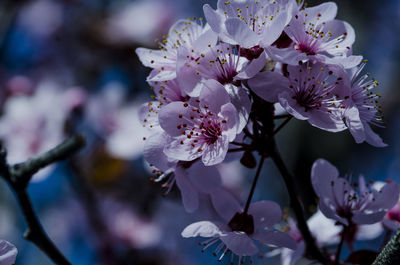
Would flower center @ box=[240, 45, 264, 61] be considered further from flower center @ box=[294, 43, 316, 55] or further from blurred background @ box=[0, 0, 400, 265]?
blurred background @ box=[0, 0, 400, 265]

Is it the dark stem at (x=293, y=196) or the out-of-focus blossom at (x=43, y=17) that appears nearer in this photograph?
the dark stem at (x=293, y=196)

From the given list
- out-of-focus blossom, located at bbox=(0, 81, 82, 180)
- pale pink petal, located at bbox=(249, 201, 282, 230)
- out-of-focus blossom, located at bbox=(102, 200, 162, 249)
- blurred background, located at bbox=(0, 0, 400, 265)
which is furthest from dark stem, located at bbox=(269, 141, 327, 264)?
out-of-focus blossom, located at bbox=(102, 200, 162, 249)

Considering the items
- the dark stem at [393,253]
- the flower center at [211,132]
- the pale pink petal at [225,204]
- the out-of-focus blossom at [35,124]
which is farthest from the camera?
the out-of-focus blossom at [35,124]

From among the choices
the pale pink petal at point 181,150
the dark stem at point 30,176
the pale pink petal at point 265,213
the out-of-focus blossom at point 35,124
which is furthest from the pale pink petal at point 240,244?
the out-of-focus blossom at point 35,124

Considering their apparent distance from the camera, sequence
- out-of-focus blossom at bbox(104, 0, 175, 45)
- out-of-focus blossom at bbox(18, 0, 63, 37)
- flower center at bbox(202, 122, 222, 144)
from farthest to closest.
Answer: out-of-focus blossom at bbox(18, 0, 63, 37)
out-of-focus blossom at bbox(104, 0, 175, 45)
flower center at bbox(202, 122, 222, 144)

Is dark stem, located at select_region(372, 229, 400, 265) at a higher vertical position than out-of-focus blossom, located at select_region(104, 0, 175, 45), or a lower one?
higher

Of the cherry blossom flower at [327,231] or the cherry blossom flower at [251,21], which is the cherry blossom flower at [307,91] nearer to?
the cherry blossom flower at [251,21]

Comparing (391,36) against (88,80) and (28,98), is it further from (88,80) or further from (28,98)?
(28,98)
